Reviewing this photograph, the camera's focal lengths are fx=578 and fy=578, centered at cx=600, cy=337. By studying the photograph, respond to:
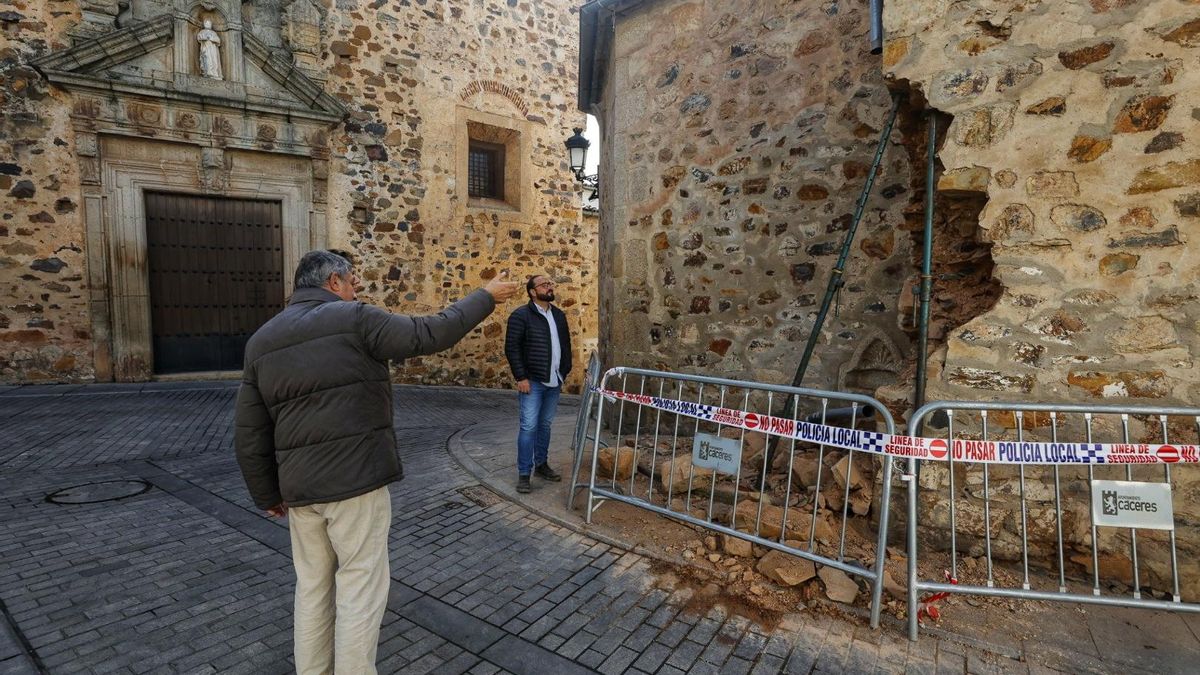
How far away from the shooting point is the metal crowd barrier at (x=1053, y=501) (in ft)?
8.77

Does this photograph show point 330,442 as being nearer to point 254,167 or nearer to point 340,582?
point 340,582

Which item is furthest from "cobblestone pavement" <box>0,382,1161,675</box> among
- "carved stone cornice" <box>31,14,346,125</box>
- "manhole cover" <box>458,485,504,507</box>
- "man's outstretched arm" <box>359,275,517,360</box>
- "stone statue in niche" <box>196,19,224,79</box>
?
"stone statue in niche" <box>196,19,224,79</box>

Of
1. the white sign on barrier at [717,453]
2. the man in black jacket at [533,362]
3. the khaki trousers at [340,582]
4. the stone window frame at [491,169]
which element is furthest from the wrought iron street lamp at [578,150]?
the khaki trousers at [340,582]

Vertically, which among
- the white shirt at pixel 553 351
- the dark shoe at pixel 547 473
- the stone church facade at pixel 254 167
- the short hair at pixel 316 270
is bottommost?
the dark shoe at pixel 547 473

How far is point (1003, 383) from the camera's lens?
3248mm

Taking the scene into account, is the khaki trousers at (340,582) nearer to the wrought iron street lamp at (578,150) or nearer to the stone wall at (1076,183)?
the stone wall at (1076,183)

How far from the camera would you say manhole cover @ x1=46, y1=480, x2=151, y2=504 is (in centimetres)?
422

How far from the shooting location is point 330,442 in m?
2.13

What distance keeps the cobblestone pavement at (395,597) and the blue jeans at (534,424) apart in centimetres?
40

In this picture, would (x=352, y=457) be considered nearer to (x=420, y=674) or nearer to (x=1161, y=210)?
(x=420, y=674)

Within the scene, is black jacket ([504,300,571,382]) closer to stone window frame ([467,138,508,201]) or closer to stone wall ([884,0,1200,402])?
stone wall ([884,0,1200,402])

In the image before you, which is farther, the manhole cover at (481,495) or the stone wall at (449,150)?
the stone wall at (449,150)

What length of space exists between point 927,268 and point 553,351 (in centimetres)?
271

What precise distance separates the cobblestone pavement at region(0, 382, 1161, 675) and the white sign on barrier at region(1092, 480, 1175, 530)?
83cm
